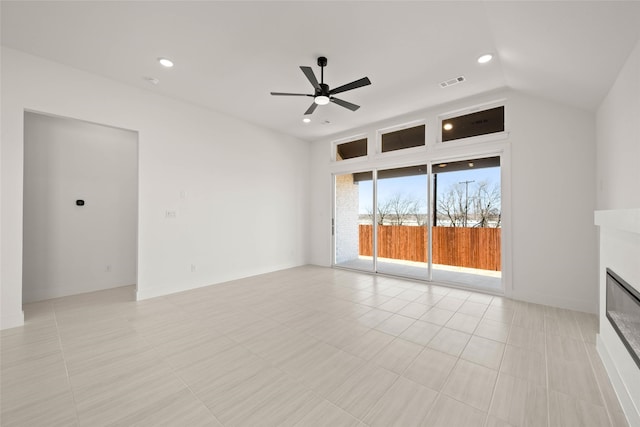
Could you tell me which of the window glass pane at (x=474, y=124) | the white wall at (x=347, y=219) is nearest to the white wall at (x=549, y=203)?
the window glass pane at (x=474, y=124)

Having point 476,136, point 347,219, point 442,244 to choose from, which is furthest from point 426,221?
point 347,219

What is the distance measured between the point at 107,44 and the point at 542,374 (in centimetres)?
544

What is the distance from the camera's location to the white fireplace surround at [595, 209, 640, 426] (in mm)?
1526

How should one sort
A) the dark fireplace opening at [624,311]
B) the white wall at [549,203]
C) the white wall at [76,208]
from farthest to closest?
the white wall at [76,208] → the white wall at [549,203] → the dark fireplace opening at [624,311]

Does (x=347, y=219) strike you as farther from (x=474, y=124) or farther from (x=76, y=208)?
(x=76, y=208)

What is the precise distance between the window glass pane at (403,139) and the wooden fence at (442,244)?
170 centimetres

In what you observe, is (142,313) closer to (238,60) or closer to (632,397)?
(238,60)

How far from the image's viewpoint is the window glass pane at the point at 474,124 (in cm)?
415

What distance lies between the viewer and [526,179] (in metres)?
3.78

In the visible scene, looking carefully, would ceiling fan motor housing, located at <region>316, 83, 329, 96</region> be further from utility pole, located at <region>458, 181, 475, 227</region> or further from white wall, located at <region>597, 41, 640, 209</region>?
utility pole, located at <region>458, 181, 475, 227</region>


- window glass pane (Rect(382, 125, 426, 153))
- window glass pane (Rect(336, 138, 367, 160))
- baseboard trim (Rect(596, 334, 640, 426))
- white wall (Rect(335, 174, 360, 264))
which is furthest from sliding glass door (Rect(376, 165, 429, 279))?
baseboard trim (Rect(596, 334, 640, 426))

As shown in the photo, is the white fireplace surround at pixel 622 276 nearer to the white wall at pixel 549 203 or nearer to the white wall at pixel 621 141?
the white wall at pixel 621 141

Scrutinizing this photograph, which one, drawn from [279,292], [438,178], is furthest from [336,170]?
[279,292]

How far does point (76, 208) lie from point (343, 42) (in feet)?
16.3
